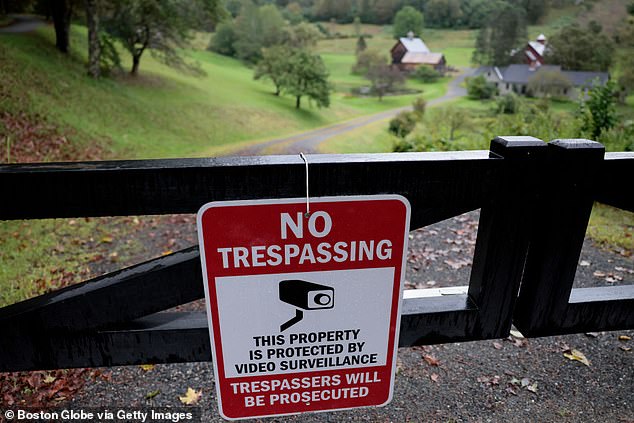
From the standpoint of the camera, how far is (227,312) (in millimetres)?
1309

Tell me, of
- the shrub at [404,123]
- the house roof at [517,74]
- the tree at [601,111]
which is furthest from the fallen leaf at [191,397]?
the house roof at [517,74]

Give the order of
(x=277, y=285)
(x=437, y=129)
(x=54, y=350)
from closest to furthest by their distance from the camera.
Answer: (x=277, y=285) < (x=54, y=350) < (x=437, y=129)

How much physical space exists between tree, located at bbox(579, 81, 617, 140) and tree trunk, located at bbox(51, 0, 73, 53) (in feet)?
73.2

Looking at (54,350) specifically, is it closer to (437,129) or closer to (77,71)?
(77,71)

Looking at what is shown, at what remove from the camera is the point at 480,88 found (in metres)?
45.7

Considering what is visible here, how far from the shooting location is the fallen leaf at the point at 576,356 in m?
3.29

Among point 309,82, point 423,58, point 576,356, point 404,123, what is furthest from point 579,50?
point 576,356

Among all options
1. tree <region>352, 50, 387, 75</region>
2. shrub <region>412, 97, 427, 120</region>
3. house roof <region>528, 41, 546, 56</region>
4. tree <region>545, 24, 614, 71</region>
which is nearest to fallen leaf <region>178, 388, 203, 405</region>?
shrub <region>412, 97, 427, 120</region>

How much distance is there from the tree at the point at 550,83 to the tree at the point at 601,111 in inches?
1107

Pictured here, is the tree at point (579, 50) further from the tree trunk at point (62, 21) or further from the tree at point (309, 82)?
the tree trunk at point (62, 21)

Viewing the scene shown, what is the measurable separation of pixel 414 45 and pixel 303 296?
67.0 meters

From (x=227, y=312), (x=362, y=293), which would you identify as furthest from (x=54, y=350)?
(x=362, y=293)

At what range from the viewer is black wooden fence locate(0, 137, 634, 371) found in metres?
1.22

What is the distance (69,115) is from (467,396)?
49.6 feet
